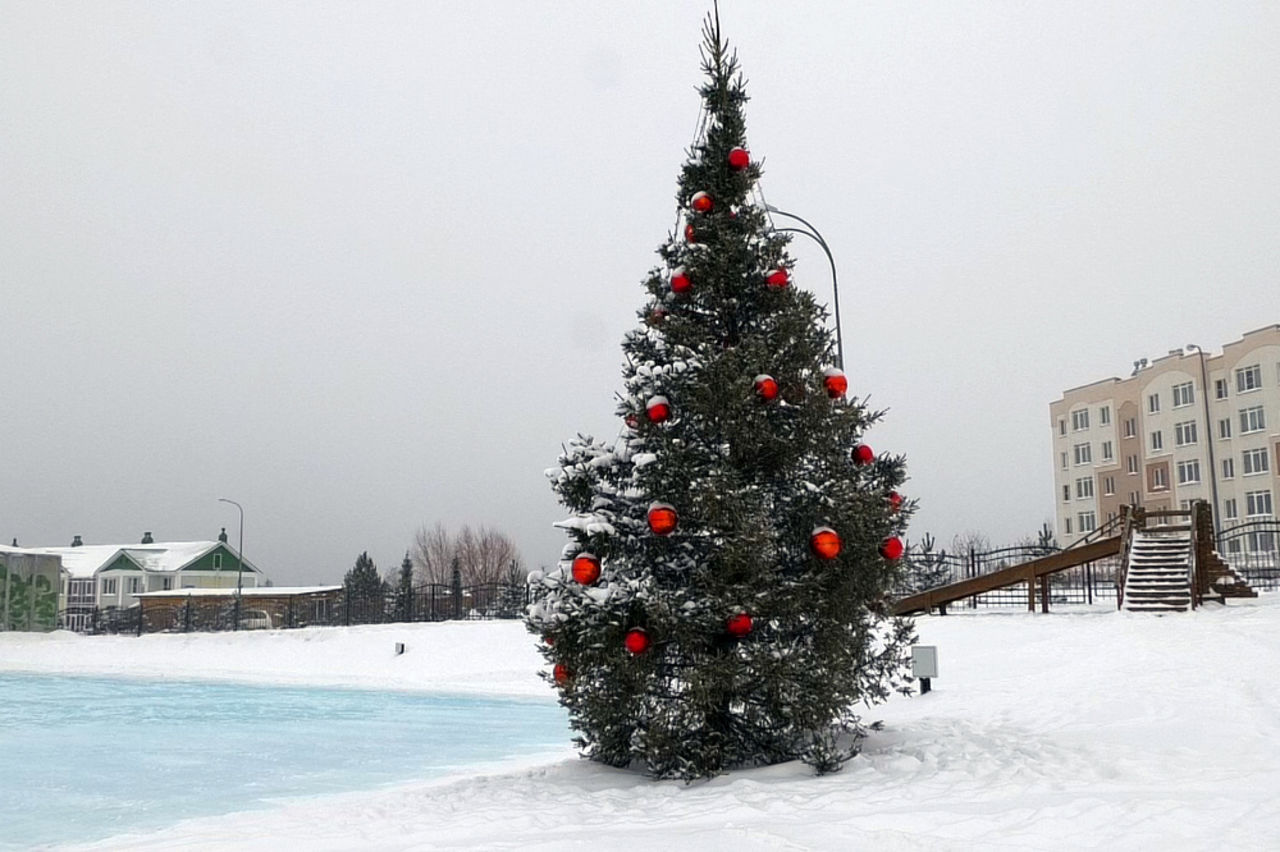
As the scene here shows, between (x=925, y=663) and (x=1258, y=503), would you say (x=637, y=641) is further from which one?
(x=1258, y=503)

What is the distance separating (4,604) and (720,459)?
47.7 m

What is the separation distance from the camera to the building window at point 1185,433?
60906 millimetres

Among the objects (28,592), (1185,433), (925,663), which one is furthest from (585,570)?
(1185,433)

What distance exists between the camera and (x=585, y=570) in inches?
300

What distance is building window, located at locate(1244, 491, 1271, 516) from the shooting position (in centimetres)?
5516

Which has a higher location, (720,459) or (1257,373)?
(1257,373)

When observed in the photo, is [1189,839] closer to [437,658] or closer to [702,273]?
[702,273]

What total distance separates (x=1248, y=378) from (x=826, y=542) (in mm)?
59104

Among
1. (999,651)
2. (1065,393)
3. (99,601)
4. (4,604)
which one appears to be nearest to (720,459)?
(999,651)

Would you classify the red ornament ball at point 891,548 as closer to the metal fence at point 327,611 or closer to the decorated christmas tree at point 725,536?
the decorated christmas tree at point 725,536

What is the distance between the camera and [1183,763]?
712cm

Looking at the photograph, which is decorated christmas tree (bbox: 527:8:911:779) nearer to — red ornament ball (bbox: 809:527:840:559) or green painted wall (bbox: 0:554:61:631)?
red ornament ball (bbox: 809:527:840:559)

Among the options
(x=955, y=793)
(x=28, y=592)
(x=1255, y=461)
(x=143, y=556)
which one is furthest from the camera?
(x=143, y=556)

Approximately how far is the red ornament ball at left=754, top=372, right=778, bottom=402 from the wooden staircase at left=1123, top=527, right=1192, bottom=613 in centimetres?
1856
